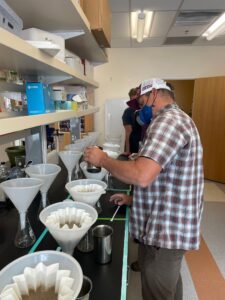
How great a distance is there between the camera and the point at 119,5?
3123 mm

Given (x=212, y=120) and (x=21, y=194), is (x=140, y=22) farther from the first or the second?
(x=21, y=194)

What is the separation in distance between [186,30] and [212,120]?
1724mm

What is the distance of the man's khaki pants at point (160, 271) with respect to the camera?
1.21 metres

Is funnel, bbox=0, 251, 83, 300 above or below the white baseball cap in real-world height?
below

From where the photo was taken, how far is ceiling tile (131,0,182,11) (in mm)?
3013

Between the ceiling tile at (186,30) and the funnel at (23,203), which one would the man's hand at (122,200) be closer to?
the funnel at (23,203)

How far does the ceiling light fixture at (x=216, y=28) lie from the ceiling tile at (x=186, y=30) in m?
0.11

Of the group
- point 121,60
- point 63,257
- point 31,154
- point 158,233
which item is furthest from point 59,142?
point 121,60

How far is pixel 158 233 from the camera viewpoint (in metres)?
1.16

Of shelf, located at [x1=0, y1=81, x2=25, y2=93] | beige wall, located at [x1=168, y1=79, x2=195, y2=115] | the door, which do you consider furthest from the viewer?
beige wall, located at [x1=168, y1=79, x2=195, y2=115]

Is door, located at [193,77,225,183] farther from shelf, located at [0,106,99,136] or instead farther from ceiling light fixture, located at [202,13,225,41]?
shelf, located at [0,106,99,136]

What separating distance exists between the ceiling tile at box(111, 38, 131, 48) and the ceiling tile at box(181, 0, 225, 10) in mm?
1674

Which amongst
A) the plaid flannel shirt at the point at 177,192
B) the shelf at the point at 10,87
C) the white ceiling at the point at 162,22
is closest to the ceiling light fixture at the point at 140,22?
the white ceiling at the point at 162,22

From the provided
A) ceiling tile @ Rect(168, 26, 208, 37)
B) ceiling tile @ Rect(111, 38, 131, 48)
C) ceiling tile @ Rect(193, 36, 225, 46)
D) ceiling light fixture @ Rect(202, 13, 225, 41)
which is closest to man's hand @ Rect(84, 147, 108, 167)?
ceiling light fixture @ Rect(202, 13, 225, 41)
